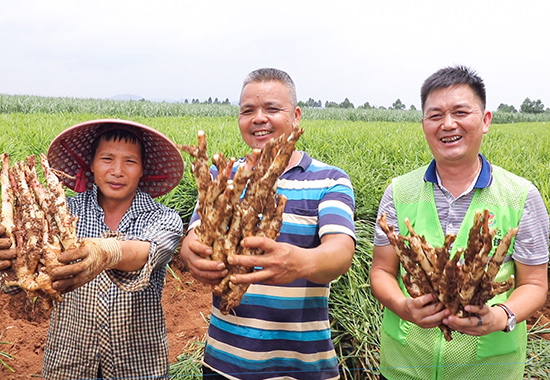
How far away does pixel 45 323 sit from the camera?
9.54 feet

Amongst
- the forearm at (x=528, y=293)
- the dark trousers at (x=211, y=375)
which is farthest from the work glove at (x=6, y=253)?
the forearm at (x=528, y=293)

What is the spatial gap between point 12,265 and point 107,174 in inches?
18.5

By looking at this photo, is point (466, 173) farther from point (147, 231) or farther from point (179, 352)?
point (179, 352)

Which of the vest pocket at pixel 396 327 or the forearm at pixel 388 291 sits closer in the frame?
the forearm at pixel 388 291

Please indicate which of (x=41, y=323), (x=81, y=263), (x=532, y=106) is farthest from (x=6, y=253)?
(x=532, y=106)

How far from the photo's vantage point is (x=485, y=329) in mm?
1229

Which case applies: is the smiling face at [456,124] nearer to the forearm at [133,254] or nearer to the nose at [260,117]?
the nose at [260,117]

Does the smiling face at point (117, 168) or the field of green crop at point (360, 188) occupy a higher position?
the smiling face at point (117, 168)

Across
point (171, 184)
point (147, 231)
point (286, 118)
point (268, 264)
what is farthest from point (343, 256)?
point (171, 184)

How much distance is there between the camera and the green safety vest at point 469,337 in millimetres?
1408

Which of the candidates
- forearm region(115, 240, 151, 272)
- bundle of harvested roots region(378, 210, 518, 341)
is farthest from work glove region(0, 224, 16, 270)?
bundle of harvested roots region(378, 210, 518, 341)

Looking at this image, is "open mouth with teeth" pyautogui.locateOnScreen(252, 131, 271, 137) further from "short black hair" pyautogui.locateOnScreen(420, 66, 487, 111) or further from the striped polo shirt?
"short black hair" pyautogui.locateOnScreen(420, 66, 487, 111)

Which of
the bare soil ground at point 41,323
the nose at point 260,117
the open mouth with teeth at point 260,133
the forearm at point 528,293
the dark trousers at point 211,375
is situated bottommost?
the bare soil ground at point 41,323

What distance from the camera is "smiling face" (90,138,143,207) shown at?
1.57 m
